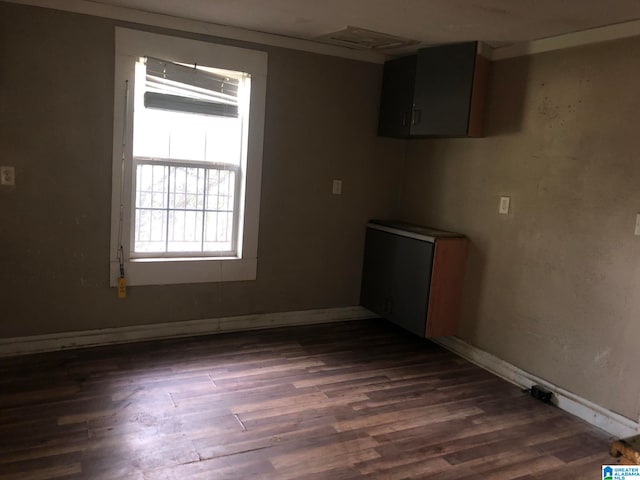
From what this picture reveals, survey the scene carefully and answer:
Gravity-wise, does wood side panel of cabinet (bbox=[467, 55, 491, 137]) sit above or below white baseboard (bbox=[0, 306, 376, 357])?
above

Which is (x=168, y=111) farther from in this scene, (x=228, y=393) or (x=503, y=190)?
(x=503, y=190)

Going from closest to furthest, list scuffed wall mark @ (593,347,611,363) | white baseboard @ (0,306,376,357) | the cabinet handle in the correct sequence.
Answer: scuffed wall mark @ (593,347,611,363)
white baseboard @ (0,306,376,357)
the cabinet handle

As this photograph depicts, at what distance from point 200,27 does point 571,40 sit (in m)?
2.35

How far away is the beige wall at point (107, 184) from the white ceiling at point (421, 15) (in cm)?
46

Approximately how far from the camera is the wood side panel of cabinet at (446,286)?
366 cm

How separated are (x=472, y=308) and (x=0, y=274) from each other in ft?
10.3

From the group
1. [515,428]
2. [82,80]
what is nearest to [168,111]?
[82,80]

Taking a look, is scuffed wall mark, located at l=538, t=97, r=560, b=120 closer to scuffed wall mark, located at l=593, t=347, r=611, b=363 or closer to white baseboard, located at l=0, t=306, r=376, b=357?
scuffed wall mark, located at l=593, t=347, r=611, b=363

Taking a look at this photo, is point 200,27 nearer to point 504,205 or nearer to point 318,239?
point 318,239

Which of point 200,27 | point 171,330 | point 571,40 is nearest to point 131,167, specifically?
point 200,27

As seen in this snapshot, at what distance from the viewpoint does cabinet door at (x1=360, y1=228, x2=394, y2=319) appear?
13.3ft

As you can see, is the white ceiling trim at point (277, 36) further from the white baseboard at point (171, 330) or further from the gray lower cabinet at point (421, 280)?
the white baseboard at point (171, 330)

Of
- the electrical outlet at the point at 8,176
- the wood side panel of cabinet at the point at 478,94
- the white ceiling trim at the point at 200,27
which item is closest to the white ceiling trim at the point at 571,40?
the wood side panel of cabinet at the point at 478,94

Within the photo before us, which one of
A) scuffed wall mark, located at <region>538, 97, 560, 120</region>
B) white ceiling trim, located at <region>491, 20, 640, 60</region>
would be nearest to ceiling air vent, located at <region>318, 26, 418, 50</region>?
white ceiling trim, located at <region>491, 20, 640, 60</region>
